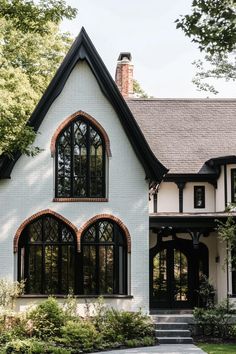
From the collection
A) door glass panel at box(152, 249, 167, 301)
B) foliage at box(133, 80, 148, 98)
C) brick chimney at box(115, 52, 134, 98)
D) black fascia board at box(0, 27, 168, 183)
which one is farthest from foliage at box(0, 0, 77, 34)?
foliage at box(133, 80, 148, 98)

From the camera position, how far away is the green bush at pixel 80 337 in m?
17.1

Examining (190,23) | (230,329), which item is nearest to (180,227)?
(230,329)

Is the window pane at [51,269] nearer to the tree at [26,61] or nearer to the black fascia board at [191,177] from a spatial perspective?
the tree at [26,61]

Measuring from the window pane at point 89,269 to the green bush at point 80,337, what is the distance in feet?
7.69

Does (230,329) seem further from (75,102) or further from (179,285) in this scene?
(75,102)

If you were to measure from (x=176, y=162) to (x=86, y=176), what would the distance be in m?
4.88

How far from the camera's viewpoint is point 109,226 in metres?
20.6

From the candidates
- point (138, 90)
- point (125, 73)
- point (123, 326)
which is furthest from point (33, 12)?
point (138, 90)

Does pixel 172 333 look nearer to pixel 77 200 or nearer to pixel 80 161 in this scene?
pixel 77 200

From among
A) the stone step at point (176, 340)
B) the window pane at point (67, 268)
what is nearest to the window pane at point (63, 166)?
the window pane at point (67, 268)

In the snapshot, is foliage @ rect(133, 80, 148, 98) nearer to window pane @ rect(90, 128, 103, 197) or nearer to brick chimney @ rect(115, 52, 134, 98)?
brick chimney @ rect(115, 52, 134, 98)

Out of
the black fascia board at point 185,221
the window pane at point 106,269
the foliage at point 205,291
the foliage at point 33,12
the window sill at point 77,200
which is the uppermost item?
the foliage at point 33,12

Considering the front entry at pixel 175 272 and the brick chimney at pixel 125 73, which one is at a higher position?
the brick chimney at pixel 125 73

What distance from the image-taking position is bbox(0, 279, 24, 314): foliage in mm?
19469
